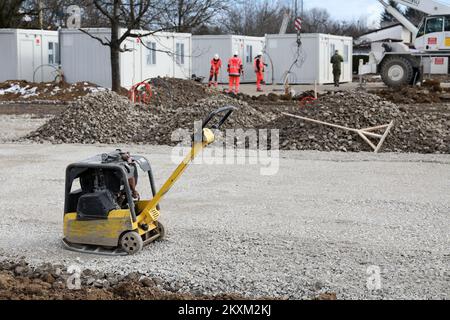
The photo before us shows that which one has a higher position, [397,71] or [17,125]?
[397,71]

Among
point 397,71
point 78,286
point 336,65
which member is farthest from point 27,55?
point 78,286

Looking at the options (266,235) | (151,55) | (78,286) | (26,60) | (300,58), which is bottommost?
(78,286)

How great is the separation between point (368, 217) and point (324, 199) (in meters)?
1.20

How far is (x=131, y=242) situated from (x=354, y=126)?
9.04 meters

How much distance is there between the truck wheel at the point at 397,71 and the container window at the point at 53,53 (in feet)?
46.3

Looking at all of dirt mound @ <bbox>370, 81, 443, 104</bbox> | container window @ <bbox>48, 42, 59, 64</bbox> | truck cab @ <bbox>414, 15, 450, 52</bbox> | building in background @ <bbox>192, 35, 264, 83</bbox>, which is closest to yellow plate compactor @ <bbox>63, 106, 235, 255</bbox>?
Result: dirt mound @ <bbox>370, 81, 443, 104</bbox>

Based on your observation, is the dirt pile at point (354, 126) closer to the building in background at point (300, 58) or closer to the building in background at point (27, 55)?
the building in background at point (27, 55)

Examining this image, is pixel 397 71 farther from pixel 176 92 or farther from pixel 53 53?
pixel 53 53

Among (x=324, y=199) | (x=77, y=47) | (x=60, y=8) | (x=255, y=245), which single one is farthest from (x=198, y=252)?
(x=60, y=8)

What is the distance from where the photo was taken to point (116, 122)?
678 inches

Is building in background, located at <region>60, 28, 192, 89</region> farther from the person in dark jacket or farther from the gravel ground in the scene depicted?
the person in dark jacket

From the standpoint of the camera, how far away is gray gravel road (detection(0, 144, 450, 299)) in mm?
6320

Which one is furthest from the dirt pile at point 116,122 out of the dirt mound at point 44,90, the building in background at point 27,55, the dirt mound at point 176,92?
the building in background at point 27,55

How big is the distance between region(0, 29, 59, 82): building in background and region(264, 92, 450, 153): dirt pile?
60.2ft
